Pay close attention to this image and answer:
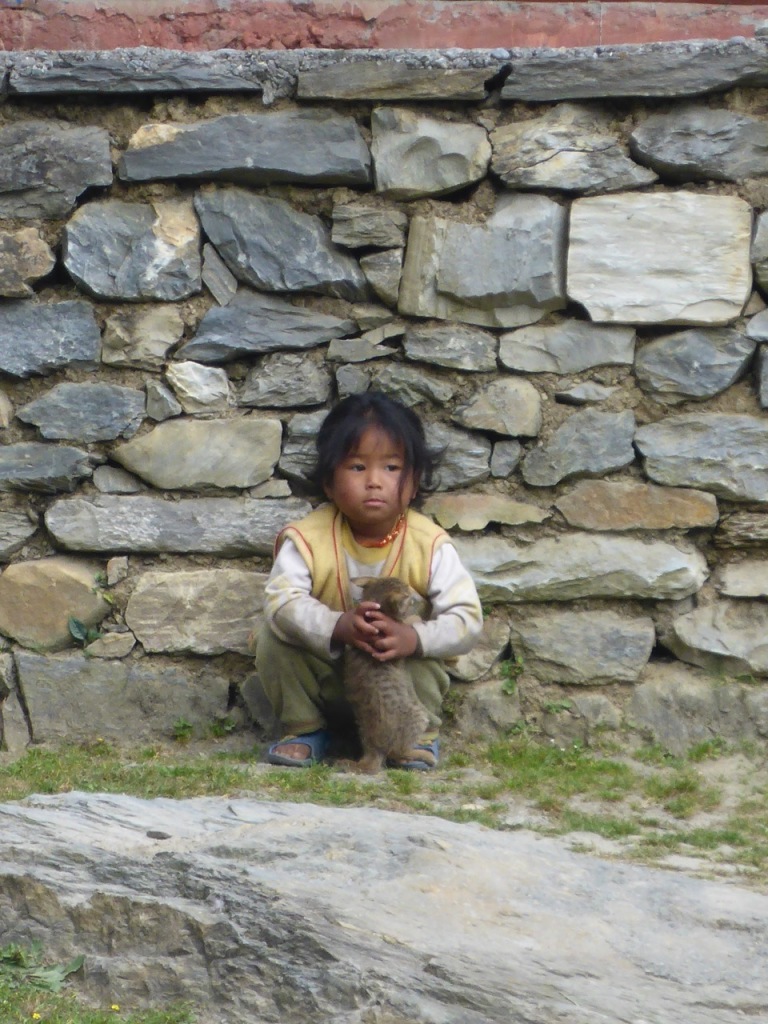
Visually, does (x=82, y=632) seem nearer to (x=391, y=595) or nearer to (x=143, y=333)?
(x=143, y=333)

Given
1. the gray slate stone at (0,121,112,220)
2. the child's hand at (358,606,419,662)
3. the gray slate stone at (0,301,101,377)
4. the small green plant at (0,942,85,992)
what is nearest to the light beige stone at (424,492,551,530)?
the child's hand at (358,606,419,662)

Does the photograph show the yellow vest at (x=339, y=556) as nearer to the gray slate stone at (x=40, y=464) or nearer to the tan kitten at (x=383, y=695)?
the tan kitten at (x=383, y=695)

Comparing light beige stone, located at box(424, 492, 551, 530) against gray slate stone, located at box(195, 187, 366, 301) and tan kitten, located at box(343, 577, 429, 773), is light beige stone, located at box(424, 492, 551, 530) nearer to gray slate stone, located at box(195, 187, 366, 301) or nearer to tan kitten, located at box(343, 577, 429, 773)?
tan kitten, located at box(343, 577, 429, 773)

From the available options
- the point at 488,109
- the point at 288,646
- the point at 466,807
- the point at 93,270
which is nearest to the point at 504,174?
the point at 488,109

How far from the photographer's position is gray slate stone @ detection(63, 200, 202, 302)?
460 cm

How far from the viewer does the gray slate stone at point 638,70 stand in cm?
442

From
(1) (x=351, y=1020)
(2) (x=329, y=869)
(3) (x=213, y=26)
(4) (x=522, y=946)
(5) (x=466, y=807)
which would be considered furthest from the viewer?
(3) (x=213, y=26)

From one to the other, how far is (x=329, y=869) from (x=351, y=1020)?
2.24ft

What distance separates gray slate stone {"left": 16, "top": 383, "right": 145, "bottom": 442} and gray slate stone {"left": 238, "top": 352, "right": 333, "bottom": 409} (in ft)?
1.33

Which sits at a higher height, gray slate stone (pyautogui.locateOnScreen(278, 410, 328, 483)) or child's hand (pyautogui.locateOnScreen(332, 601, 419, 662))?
gray slate stone (pyautogui.locateOnScreen(278, 410, 328, 483))

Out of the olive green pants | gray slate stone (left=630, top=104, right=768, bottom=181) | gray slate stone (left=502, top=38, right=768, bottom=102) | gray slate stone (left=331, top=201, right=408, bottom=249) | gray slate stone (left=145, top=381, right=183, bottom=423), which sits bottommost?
the olive green pants

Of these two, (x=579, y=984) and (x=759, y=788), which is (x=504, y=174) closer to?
(x=759, y=788)

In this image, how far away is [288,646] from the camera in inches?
175

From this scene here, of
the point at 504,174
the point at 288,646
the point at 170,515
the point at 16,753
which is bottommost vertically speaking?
the point at 16,753
